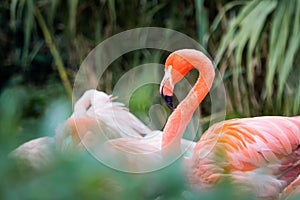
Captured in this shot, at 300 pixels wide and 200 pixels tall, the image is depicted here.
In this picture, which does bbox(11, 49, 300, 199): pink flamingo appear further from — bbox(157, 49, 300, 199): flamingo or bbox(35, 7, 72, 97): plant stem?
bbox(35, 7, 72, 97): plant stem

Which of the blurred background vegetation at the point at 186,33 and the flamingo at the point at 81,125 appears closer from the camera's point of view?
the flamingo at the point at 81,125

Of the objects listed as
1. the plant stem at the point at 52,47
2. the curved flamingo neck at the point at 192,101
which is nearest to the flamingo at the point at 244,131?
the curved flamingo neck at the point at 192,101

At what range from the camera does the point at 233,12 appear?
284 cm

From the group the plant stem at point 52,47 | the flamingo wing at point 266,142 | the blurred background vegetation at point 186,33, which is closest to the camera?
the flamingo wing at point 266,142

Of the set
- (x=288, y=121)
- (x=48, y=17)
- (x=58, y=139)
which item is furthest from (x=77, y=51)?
(x=58, y=139)

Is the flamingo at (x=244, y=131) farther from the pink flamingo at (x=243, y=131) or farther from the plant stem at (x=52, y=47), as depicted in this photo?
the plant stem at (x=52, y=47)

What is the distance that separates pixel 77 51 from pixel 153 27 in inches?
17.9

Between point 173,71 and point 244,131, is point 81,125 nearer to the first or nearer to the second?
point 173,71

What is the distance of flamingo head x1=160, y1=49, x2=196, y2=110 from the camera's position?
1.58m

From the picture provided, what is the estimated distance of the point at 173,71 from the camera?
1600 millimetres

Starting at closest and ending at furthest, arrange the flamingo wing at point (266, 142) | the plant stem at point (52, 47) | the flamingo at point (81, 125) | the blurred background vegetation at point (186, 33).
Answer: the flamingo at point (81, 125)
the flamingo wing at point (266, 142)
the blurred background vegetation at point (186, 33)
the plant stem at point (52, 47)

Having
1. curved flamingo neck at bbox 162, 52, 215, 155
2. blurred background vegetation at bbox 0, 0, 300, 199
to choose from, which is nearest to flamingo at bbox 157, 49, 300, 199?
curved flamingo neck at bbox 162, 52, 215, 155

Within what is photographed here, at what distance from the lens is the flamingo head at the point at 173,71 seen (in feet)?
5.18

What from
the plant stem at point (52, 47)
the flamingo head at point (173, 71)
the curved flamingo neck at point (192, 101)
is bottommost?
the plant stem at point (52, 47)
